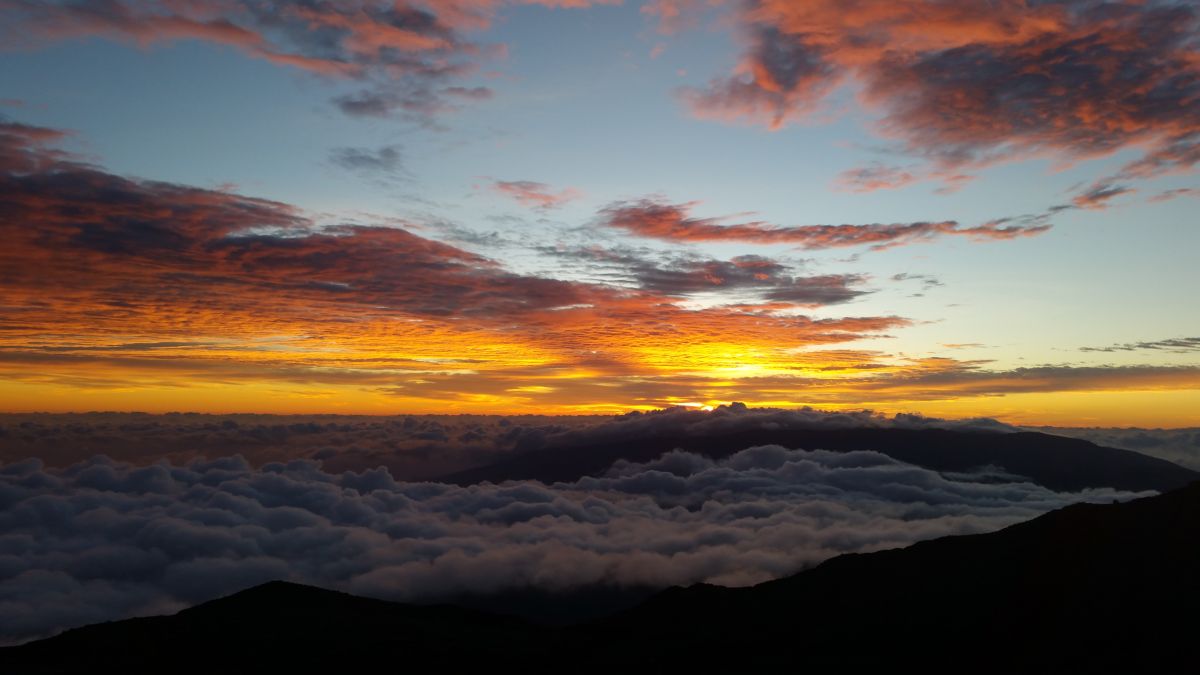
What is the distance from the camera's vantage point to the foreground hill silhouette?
365 ft

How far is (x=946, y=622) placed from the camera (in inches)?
5428

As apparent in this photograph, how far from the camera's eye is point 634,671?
165125mm

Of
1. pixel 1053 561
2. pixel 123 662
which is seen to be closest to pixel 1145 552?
pixel 1053 561

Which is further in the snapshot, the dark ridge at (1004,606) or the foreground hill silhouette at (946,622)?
the foreground hill silhouette at (946,622)

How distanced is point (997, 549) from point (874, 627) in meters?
41.6

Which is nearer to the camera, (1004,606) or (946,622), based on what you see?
(1004,606)

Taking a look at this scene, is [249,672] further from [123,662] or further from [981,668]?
[981,668]

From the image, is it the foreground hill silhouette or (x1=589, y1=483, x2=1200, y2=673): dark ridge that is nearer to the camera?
(x1=589, y1=483, x2=1200, y2=673): dark ridge

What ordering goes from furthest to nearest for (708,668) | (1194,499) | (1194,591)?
(708,668) < (1194,499) < (1194,591)

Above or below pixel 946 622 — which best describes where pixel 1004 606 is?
above

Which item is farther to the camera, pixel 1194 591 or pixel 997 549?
pixel 997 549

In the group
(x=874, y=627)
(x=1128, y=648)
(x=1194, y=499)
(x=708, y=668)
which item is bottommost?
(x=708, y=668)

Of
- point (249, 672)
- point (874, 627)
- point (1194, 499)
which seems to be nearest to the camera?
point (1194, 499)

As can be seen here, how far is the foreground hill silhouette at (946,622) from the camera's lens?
111 m
